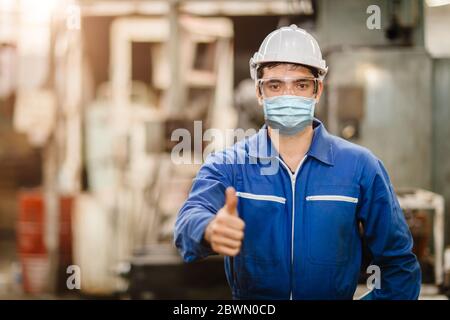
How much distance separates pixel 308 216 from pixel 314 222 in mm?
33

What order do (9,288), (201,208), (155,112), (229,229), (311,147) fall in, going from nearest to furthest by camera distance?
(229,229), (201,208), (311,147), (9,288), (155,112)

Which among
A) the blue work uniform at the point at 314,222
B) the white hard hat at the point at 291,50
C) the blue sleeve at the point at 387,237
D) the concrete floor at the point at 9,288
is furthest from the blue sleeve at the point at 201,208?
the concrete floor at the point at 9,288

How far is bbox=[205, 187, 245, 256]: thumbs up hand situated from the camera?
1812mm

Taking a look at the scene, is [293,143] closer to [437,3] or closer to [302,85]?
[302,85]

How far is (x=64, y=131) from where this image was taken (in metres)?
6.31

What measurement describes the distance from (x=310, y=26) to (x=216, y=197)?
3.53 metres

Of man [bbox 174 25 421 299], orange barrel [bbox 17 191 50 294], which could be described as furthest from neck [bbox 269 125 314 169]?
orange barrel [bbox 17 191 50 294]

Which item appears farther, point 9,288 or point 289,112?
point 9,288

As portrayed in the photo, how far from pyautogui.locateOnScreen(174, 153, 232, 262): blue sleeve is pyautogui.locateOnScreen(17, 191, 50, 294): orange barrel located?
12.3 ft

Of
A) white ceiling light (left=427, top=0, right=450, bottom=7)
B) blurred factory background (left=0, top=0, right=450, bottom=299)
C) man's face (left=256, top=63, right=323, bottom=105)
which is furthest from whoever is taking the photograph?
white ceiling light (left=427, top=0, right=450, bottom=7)

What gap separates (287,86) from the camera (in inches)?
93.4

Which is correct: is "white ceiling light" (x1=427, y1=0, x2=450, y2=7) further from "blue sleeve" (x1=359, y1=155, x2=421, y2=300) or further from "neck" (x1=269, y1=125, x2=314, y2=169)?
"blue sleeve" (x1=359, y1=155, x2=421, y2=300)

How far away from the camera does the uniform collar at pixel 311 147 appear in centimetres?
229

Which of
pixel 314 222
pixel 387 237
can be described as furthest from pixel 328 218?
pixel 387 237
